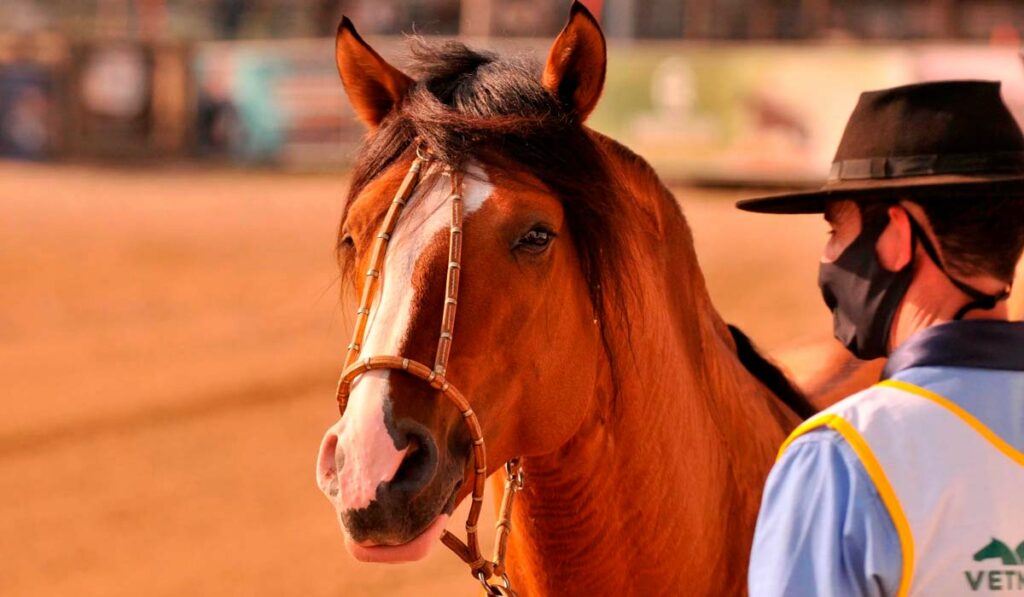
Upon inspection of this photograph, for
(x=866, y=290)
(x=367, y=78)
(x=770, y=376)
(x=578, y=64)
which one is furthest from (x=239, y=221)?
(x=866, y=290)

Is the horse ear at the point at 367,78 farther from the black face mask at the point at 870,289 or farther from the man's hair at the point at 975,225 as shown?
the man's hair at the point at 975,225

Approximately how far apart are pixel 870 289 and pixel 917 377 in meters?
0.18


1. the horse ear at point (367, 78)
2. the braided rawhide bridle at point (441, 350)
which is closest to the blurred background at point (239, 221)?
the horse ear at point (367, 78)

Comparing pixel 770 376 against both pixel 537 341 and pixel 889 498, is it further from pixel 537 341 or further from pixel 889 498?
pixel 889 498

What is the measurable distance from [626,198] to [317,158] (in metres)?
18.7

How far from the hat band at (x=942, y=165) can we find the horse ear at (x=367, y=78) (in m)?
1.12

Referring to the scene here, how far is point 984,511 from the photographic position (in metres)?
1.67

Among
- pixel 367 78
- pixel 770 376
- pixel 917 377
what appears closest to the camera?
pixel 917 377

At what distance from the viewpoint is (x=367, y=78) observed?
274 centimetres

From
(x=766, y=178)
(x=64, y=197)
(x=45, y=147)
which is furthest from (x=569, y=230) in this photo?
(x=45, y=147)

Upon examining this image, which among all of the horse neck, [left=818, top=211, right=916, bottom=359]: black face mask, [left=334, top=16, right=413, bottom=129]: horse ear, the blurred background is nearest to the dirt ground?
the blurred background

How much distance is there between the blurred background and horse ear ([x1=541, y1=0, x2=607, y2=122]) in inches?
32.0

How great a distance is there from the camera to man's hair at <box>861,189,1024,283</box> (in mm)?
1816

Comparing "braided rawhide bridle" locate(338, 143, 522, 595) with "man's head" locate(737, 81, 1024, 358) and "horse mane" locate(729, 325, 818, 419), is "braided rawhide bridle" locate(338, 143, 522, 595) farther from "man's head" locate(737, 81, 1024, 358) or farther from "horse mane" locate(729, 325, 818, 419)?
"horse mane" locate(729, 325, 818, 419)
